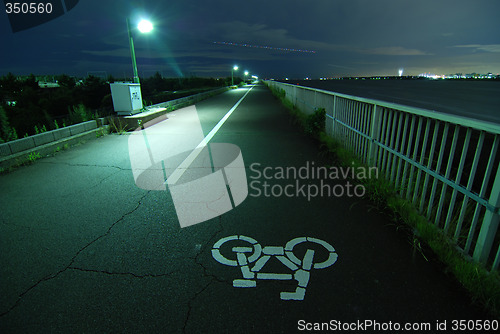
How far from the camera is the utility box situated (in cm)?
1100

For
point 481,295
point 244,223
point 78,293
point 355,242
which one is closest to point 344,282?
point 355,242

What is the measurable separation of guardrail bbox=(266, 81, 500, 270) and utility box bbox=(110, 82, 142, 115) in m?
7.29

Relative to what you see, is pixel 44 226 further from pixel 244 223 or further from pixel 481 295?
pixel 481 295

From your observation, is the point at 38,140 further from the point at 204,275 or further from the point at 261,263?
the point at 261,263

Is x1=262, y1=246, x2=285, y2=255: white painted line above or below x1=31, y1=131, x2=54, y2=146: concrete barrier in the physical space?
below

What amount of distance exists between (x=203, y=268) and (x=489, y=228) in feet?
9.05

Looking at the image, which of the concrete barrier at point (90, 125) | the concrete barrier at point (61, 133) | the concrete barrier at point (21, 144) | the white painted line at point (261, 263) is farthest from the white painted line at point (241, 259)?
the concrete barrier at point (90, 125)

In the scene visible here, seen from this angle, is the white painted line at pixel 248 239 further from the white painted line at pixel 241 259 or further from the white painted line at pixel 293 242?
the white painted line at pixel 293 242

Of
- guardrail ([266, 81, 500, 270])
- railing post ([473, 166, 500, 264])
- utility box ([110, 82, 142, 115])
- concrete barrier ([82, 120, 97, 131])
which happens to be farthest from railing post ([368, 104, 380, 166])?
utility box ([110, 82, 142, 115])

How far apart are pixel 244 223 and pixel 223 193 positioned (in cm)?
114

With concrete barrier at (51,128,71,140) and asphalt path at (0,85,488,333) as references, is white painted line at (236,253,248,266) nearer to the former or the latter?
asphalt path at (0,85,488,333)

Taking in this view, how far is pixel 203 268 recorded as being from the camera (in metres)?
2.92

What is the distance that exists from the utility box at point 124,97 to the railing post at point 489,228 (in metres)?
11.4

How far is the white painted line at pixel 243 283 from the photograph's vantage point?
265cm
